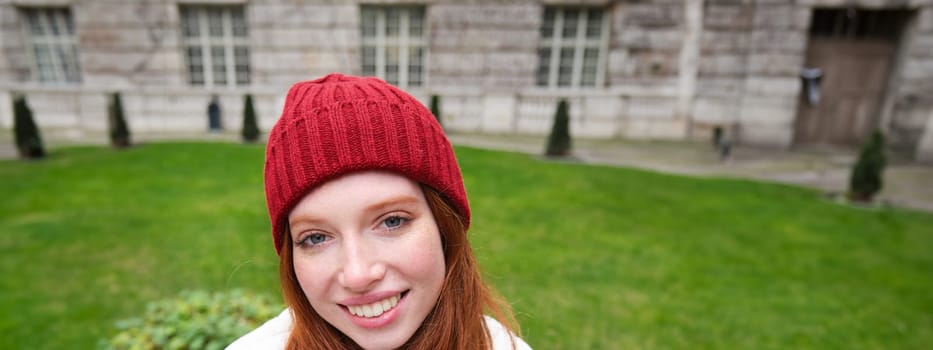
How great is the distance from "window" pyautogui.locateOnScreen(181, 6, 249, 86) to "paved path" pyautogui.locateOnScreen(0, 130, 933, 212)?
2.31 meters

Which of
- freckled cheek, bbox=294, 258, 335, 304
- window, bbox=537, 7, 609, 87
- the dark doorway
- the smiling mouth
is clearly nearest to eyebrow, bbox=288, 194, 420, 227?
freckled cheek, bbox=294, 258, 335, 304

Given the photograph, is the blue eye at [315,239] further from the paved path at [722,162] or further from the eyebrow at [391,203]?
the paved path at [722,162]

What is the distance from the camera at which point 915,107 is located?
1332cm

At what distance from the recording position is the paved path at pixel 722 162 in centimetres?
1012

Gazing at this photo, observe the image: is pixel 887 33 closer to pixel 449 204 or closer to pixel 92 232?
pixel 449 204

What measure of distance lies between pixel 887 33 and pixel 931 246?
928 cm

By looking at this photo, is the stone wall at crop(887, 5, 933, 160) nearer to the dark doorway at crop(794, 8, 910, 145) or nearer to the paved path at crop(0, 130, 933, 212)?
the dark doorway at crop(794, 8, 910, 145)

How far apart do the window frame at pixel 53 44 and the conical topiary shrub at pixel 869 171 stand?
61.1ft

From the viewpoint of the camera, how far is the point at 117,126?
10.9 m

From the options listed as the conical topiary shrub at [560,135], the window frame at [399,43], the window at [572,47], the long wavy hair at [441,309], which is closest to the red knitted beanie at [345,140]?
the long wavy hair at [441,309]

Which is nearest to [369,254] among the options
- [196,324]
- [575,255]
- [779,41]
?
[196,324]

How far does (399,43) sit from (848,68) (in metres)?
11.9

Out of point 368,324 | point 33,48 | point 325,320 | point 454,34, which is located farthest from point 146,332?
point 33,48

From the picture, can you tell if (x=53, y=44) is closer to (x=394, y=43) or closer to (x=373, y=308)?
(x=394, y=43)
